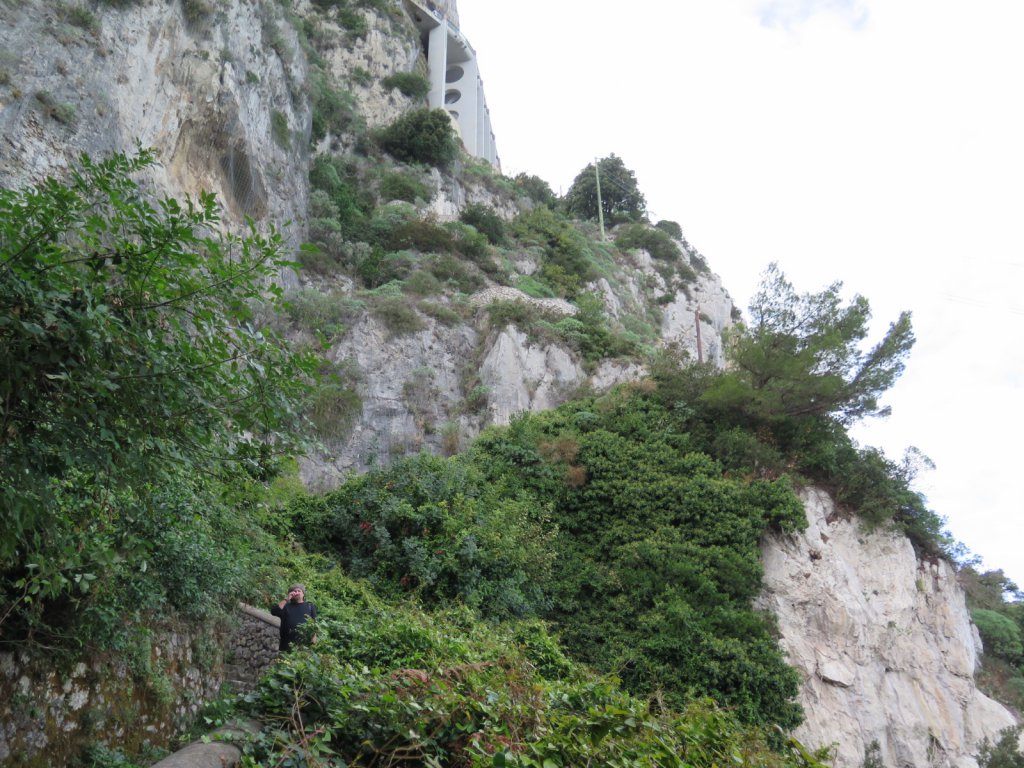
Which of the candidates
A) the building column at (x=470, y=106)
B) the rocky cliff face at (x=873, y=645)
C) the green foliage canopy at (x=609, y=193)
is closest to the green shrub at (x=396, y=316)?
the rocky cliff face at (x=873, y=645)

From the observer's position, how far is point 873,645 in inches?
544

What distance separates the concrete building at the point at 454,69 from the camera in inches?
1753

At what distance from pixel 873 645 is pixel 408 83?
1295 inches

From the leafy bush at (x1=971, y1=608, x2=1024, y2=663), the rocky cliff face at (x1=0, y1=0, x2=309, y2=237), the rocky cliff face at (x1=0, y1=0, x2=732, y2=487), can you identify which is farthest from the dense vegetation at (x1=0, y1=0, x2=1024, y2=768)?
the leafy bush at (x1=971, y1=608, x2=1024, y2=663)

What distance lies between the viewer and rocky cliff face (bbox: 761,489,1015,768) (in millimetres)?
12578

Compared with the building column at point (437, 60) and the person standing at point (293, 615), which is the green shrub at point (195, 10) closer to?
the person standing at point (293, 615)

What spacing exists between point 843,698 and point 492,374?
12128 mm

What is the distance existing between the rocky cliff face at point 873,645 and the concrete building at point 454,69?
3530cm

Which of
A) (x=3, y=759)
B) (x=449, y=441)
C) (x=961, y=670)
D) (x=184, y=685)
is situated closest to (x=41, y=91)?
(x=449, y=441)

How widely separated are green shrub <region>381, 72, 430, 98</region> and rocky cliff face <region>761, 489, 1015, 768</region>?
29.9 meters

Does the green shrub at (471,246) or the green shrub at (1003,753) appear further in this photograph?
the green shrub at (471,246)

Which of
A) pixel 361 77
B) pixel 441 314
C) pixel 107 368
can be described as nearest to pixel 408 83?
pixel 361 77

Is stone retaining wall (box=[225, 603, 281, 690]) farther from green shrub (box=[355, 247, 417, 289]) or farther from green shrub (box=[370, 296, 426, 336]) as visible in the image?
green shrub (box=[355, 247, 417, 289])

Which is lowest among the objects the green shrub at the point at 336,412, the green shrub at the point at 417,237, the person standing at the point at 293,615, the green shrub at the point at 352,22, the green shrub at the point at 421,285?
the person standing at the point at 293,615
